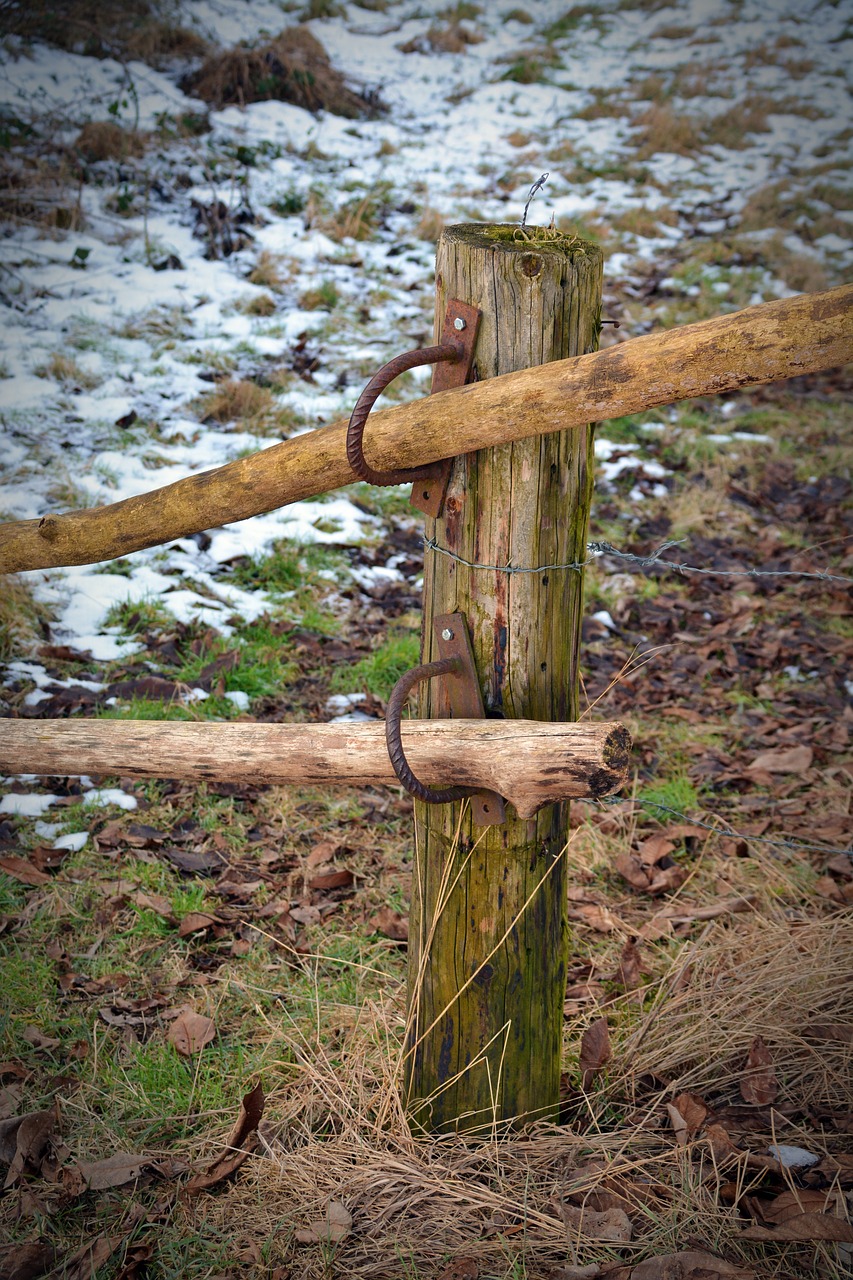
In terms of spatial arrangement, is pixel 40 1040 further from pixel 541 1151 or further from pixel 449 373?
pixel 449 373

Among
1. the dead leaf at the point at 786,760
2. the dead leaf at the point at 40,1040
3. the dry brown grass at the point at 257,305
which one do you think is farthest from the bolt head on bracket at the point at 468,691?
the dry brown grass at the point at 257,305

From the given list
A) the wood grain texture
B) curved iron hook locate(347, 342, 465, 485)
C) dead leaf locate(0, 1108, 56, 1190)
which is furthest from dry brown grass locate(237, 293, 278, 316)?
dead leaf locate(0, 1108, 56, 1190)

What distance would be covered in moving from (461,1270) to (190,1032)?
39.0 inches

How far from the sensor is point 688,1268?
1.70 metres

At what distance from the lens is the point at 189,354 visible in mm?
5898

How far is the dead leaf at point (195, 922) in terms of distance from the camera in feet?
9.22

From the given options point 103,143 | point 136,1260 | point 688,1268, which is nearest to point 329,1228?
point 136,1260

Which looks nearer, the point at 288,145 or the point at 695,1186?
the point at 695,1186

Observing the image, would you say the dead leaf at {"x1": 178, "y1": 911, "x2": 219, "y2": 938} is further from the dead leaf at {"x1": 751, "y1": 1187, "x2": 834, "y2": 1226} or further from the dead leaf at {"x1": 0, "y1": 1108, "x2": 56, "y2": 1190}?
the dead leaf at {"x1": 751, "y1": 1187, "x2": 834, "y2": 1226}

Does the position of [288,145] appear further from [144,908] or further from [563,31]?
[144,908]

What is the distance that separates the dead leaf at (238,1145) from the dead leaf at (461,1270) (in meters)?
0.54

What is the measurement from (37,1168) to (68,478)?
10.9 feet

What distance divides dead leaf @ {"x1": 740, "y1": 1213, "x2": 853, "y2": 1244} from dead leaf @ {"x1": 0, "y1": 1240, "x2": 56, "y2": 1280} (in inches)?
55.3

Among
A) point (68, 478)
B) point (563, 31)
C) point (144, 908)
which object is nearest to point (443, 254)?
point (144, 908)
